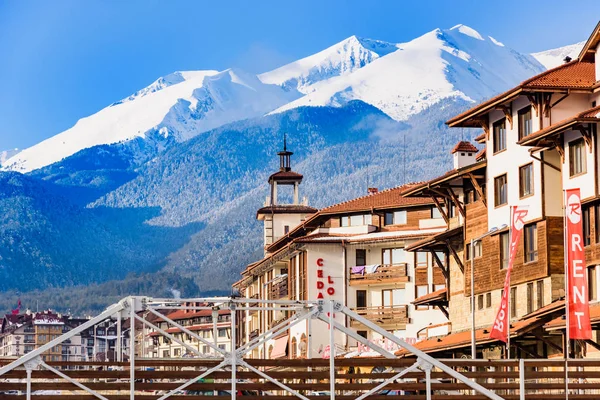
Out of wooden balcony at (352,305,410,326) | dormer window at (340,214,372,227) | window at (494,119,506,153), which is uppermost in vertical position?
dormer window at (340,214,372,227)

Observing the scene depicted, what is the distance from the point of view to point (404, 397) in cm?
4391

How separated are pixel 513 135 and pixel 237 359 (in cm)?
3997

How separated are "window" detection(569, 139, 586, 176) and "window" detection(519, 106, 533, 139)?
6.85 metres

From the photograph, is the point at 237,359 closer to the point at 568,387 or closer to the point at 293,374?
the point at 293,374

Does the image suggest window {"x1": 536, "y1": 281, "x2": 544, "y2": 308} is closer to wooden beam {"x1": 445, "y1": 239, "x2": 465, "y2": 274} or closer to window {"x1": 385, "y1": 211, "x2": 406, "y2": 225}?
wooden beam {"x1": 445, "y1": 239, "x2": 465, "y2": 274}

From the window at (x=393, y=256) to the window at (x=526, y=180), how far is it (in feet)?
144

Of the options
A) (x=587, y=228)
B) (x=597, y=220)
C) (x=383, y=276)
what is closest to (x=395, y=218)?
(x=383, y=276)

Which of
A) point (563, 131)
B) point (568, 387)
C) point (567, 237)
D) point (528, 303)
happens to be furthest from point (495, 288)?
point (568, 387)

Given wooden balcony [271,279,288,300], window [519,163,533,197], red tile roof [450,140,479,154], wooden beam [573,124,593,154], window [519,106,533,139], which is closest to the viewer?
wooden beam [573,124,593,154]

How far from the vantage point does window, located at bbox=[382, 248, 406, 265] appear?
123 metres

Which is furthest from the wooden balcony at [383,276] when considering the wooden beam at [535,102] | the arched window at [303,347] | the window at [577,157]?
the window at [577,157]

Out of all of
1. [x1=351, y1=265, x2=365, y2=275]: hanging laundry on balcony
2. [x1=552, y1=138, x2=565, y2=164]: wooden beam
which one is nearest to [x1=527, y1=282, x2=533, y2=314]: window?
[x1=552, y1=138, x2=565, y2=164]: wooden beam

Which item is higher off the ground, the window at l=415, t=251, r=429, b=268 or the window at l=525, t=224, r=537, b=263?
the window at l=415, t=251, r=429, b=268

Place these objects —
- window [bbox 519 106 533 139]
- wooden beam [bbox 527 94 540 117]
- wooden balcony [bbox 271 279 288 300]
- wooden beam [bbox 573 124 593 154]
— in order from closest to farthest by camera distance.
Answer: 1. wooden beam [bbox 573 124 593 154]
2. wooden beam [bbox 527 94 540 117]
3. window [bbox 519 106 533 139]
4. wooden balcony [bbox 271 279 288 300]
